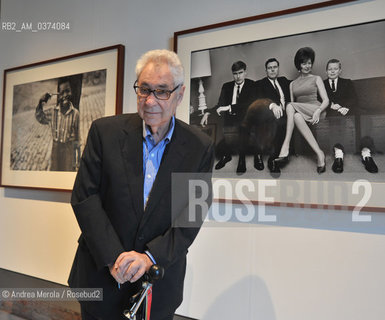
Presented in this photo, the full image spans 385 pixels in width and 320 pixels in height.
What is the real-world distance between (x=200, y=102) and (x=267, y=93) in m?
0.37

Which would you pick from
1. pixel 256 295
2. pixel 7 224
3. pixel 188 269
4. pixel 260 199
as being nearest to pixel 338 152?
pixel 260 199

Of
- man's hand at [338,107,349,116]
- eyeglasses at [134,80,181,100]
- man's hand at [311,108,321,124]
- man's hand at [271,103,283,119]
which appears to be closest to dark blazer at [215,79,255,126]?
man's hand at [271,103,283,119]

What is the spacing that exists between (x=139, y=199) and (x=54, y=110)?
1531 mm

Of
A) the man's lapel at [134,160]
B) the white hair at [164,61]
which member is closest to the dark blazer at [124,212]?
the man's lapel at [134,160]

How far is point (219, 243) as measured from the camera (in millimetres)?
1821

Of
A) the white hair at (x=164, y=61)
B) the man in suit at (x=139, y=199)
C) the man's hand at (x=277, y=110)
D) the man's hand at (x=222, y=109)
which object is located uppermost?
the white hair at (x=164, y=61)

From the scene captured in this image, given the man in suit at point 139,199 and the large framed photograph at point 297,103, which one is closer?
the man in suit at point 139,199

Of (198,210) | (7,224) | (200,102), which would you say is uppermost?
(200,102)

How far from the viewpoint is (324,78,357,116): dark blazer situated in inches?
58.3

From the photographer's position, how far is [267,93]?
1680 mm

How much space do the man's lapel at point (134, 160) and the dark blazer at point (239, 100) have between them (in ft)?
1.98

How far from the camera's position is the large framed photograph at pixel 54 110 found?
2213 millimetres

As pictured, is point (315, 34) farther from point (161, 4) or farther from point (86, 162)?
point (86, 162)

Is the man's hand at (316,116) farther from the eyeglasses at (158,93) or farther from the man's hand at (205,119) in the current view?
the eyeglasses at (158,93)
